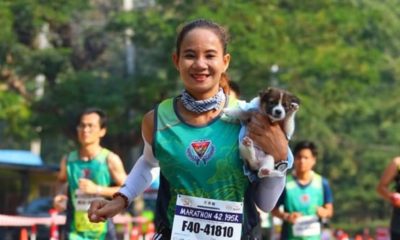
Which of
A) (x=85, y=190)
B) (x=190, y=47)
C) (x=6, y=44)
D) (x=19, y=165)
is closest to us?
(x=190, y=47)

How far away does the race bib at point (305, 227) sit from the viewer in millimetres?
9648

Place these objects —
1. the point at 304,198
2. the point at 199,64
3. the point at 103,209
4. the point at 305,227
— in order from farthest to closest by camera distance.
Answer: the point at 304,198, the point at 305,227, the point at 103,209, the point at 199,64

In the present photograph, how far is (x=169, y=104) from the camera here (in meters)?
4.43

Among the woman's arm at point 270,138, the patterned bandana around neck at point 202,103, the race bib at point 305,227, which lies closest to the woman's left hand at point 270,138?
the woman's arm at point 270,138

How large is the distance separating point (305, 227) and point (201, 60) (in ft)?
18.8

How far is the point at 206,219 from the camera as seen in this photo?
4277 mm

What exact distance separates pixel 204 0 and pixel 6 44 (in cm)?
500

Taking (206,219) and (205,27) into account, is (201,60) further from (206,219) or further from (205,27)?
(206,219)

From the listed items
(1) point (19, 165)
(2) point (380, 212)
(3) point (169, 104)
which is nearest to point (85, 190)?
(3) point (169, 104)

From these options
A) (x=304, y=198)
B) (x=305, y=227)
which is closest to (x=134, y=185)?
(x=305, y=227)

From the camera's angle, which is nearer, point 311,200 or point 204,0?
point 311,200

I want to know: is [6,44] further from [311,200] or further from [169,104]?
[169,104]

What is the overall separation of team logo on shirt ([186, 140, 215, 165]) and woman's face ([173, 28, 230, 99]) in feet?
0.70

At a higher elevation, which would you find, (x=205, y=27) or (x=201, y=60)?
(x=205, y=27)
